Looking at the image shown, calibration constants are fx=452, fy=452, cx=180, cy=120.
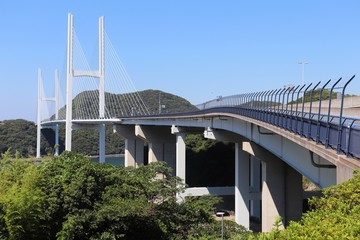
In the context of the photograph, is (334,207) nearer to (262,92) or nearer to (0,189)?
(0,189)

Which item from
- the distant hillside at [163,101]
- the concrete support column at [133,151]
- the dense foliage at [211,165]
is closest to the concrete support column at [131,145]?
the concrete support column at [133,151]

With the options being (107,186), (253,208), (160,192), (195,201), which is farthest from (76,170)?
(253,208)

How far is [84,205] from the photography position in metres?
15.6

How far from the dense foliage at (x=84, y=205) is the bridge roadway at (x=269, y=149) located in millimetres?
4048

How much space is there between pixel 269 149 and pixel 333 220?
46.0ft

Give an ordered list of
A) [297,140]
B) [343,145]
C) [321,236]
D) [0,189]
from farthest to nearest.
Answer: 1. [0,189]
2. [297,140]
3. [343,145]
4. [321,236]

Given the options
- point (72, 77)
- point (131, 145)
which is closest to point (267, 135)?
point (72, 77)

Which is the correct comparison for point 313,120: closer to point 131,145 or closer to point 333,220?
point 333,220

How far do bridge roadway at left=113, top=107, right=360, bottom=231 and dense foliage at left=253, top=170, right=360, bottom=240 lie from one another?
1.19 metres

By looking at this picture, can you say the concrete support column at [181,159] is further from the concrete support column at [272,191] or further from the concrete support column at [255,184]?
the concrete support column at [272,191]

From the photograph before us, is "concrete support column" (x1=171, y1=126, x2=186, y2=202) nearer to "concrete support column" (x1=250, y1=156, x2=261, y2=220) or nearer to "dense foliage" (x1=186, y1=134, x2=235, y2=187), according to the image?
"dense foliage" (x1=186, y1=134, x2=235, y2=187)

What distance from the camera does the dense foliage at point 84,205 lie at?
14.3 metres

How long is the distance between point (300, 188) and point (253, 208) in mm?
12380

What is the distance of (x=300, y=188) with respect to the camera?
2509cm
